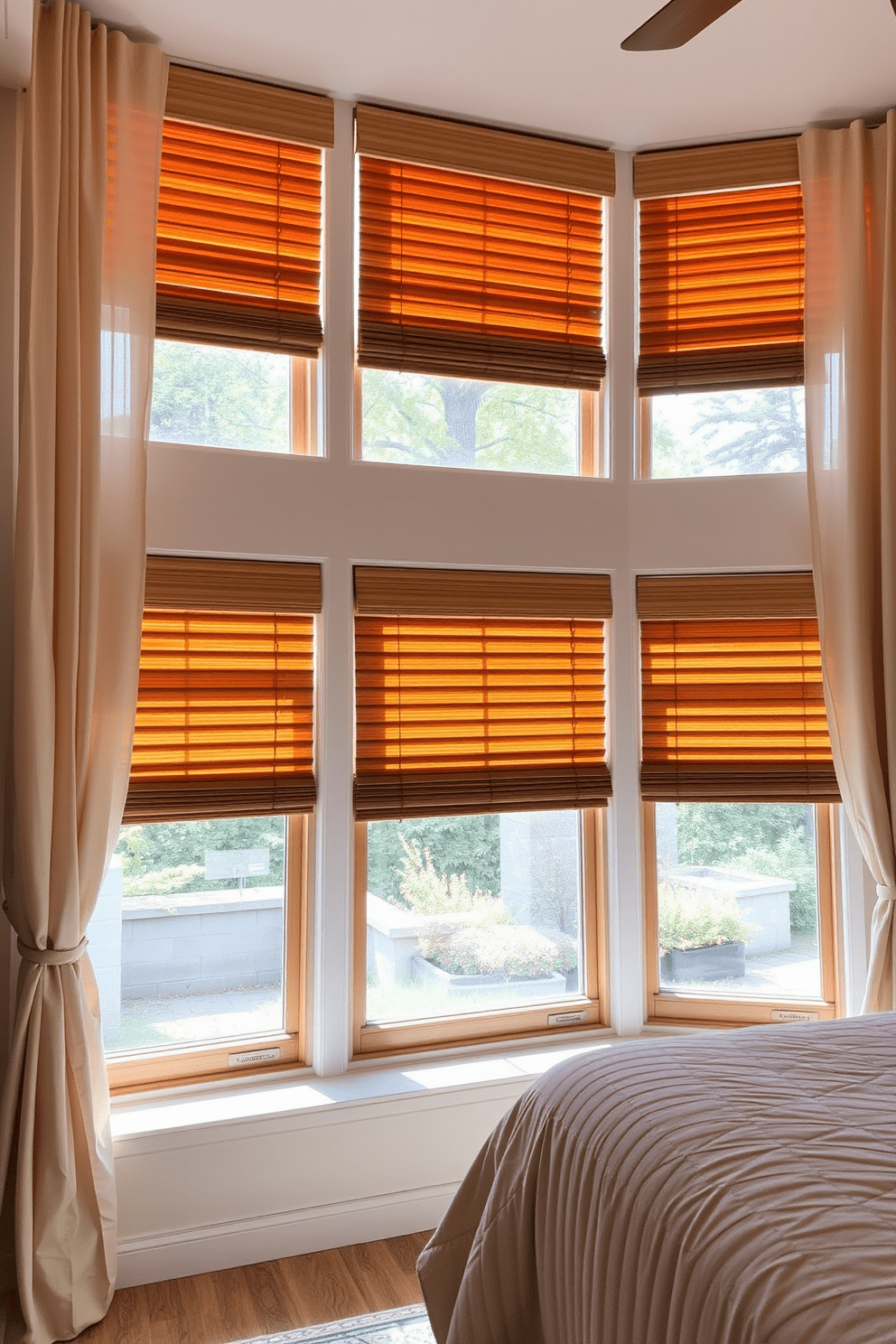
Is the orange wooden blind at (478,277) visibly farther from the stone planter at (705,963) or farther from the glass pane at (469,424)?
the stone planter at (705,963)

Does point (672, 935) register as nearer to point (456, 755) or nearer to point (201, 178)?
point (456, 755)

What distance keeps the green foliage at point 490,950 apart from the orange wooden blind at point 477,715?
423 millimetres

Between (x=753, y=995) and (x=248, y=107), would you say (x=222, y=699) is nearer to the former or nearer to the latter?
(x=248, y=107)

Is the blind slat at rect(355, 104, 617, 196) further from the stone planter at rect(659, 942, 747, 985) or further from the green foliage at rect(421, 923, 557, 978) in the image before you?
the stone planter at rect(659, 942, 747, 985)

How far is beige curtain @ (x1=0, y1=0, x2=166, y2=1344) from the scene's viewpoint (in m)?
2.58

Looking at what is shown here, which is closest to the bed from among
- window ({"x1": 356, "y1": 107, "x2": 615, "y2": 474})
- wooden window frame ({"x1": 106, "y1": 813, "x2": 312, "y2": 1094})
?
wooden window frame ({"x1": 106, "y1": 813, "x2": 312, "y2": 1094})

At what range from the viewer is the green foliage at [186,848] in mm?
3057

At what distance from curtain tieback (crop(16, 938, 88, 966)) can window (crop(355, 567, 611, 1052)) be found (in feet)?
3.17

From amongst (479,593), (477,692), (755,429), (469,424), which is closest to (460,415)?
(469,424)

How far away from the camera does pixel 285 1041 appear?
3.22 meters

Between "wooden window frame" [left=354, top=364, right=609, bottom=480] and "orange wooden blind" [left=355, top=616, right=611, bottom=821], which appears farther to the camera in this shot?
"wooden window frame" [left=354, top=364, right=609, bottom=480]

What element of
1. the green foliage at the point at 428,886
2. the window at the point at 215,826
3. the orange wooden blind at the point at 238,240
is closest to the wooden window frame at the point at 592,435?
the orange wooden blind at the point at 238,240

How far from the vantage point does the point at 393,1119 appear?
3.08m

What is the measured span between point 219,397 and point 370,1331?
2695mm
